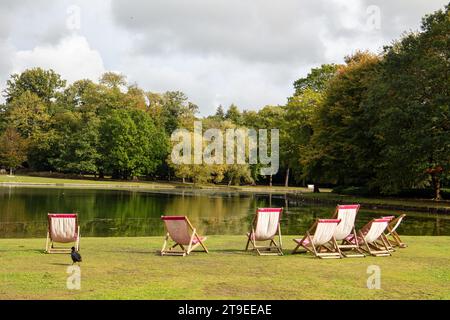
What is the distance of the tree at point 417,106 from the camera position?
31.0 m

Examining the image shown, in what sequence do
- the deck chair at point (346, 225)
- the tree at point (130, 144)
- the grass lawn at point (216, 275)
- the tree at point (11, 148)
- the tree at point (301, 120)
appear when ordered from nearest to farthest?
the grass lawn at point (216, 275) → the deck chair at point (346, 225) → the tree at point (301, 120) → the tree at point (11, 148) → the tree at point (130, 144)

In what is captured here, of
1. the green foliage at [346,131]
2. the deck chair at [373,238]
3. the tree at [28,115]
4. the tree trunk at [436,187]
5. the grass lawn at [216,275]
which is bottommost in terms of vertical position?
the grass lawn at [216,275]

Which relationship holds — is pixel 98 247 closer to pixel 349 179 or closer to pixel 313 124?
pixel 349 179

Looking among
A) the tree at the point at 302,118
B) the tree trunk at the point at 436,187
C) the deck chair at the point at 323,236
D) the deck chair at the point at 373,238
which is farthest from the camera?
the tree at the point at 302,118

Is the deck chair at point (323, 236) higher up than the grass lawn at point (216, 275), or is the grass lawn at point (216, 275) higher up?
the deck chair at point (323, 236)

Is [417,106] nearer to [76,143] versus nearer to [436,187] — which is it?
[436,187]

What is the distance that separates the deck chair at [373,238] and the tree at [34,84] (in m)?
85.9

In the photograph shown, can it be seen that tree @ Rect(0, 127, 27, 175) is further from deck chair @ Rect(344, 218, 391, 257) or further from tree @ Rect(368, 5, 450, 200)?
deck chair @ Rect(344, 218, 391, 257)

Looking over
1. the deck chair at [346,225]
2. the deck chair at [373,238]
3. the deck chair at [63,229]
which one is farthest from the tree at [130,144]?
the deck chair at [346,225]

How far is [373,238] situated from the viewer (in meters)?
10.5

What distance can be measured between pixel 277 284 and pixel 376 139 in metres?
33.6

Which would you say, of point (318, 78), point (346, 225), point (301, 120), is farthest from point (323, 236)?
point (318, 78)

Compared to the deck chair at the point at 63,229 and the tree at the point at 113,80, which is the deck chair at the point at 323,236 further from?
the tree at the point at 113,80

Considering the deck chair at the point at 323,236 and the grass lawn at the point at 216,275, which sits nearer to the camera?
the grass lawn at the point at 216,275
